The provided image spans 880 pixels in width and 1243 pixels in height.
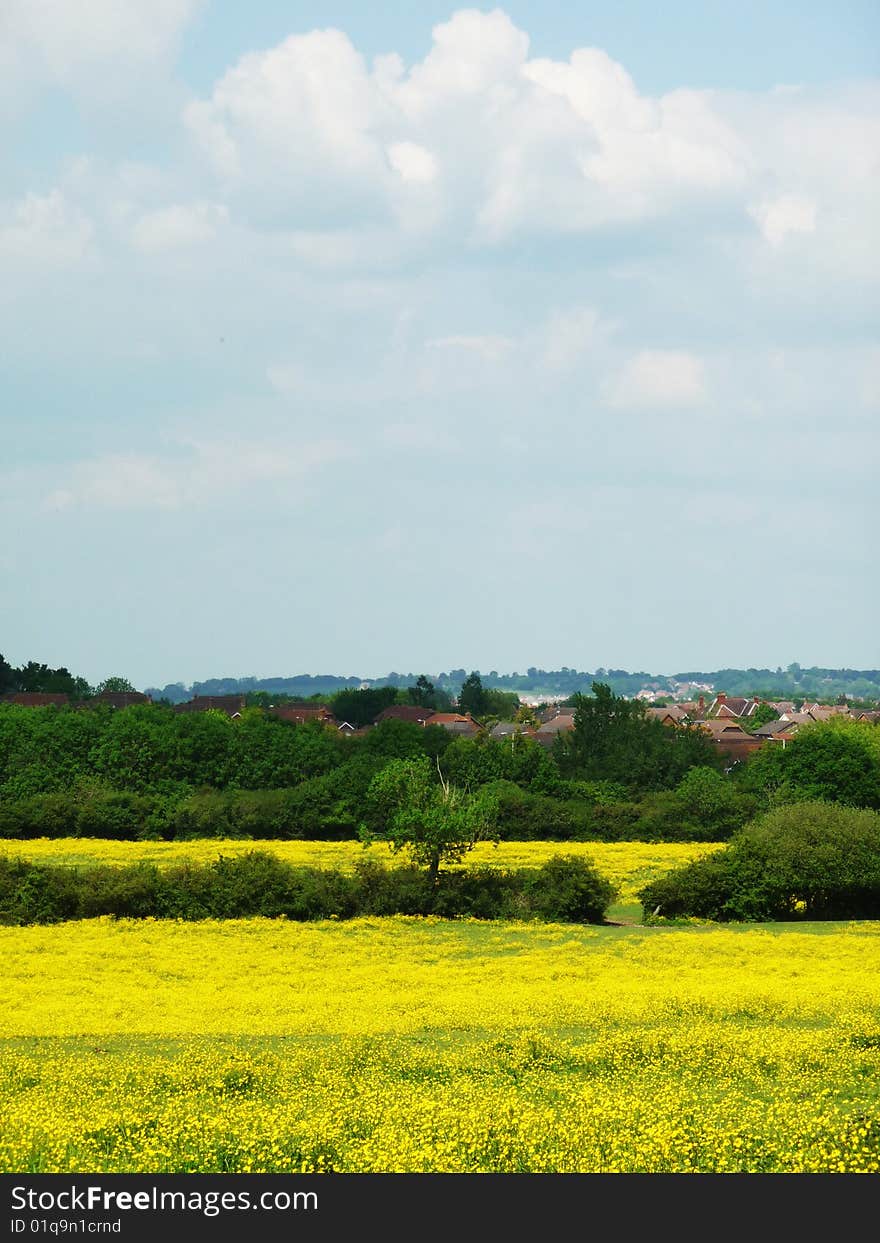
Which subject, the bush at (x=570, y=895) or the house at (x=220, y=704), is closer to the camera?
the bush at (x=570, y=895)

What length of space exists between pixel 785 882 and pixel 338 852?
84.4 feet

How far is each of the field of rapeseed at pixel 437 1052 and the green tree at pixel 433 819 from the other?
273 inches

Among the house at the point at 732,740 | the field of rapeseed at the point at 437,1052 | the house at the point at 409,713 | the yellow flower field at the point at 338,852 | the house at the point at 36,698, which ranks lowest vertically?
the yellow flower field at the point at 338,852

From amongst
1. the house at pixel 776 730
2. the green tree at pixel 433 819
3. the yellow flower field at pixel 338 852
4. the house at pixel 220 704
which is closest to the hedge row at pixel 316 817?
the yellow flower field at pixel 338 852

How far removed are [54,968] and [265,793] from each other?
42554 mm

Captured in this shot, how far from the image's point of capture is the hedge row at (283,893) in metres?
41.2

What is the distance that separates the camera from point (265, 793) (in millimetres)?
74500

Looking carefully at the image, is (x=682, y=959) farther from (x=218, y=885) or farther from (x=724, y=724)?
(x=724, y=724)

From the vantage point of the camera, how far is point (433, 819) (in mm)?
44781

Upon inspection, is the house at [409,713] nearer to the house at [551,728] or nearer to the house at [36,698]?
the house at [551,728]

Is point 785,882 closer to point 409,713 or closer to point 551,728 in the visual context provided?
point 409,713

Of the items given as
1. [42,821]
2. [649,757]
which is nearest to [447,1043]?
[42,821]

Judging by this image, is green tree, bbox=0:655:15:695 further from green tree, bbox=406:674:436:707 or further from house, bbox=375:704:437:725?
green tree, bbox=406:674:436:707

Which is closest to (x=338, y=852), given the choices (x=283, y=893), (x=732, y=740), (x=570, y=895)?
(x=283, y=893)
